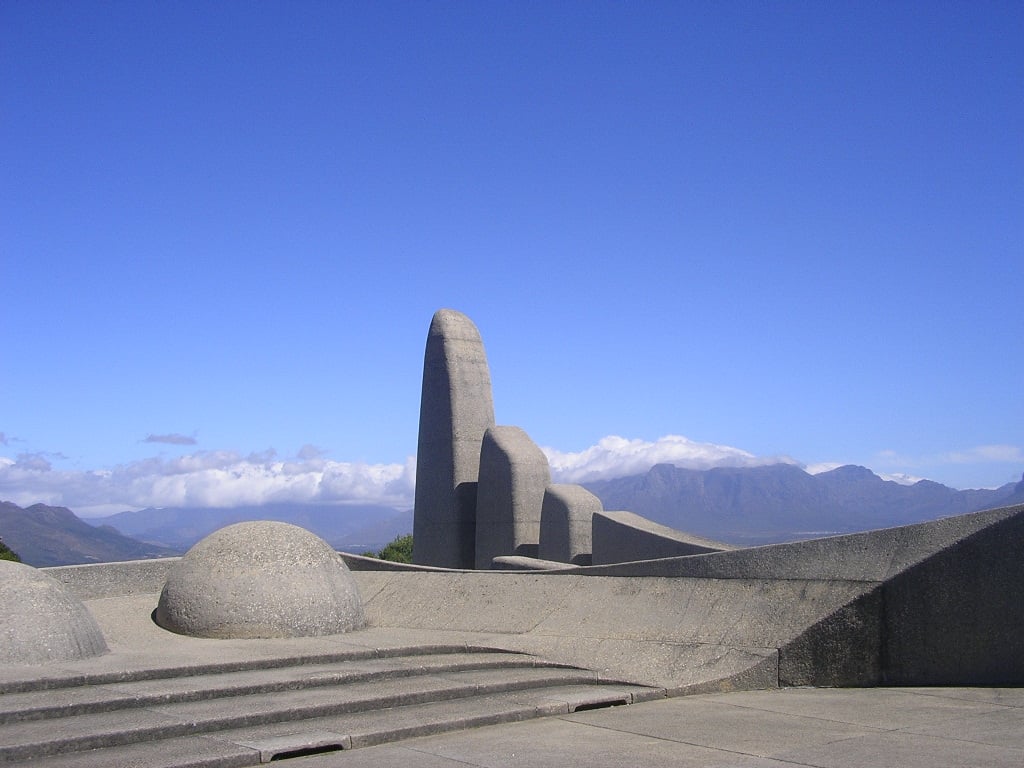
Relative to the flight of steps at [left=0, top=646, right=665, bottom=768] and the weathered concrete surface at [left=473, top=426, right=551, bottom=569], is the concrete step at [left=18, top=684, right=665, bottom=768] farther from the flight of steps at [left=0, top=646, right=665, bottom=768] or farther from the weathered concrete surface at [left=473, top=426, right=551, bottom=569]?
the weathered concrete surface at [left=473, top=426, right=551, bottom=569]

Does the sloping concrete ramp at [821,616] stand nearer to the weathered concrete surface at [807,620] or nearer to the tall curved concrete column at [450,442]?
the weathered concrete surface at [807,620]

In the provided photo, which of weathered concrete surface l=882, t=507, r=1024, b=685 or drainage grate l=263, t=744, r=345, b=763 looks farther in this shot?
weathered concrete surface l=882, t=507, r=1024, b=685

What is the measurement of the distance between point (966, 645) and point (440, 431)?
14673mm

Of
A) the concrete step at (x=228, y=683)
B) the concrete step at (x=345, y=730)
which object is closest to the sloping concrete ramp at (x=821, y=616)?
the concrete step at (x=228, y=683)

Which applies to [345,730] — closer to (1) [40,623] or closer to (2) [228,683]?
(2) [228,683]

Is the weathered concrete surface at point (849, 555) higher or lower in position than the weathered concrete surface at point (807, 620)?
higher

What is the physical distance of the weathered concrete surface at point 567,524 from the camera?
64.2 feet

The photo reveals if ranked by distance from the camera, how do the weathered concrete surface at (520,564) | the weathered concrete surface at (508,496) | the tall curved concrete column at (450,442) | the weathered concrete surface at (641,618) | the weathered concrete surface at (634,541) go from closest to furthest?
the weathered concrete surface at (641,618)
the weathered concrete surface at (634,541)
the weathered concrete surface at (520,564)
the weathered concrete surface at (508,496)
the tall curved concrete column at (450,442)

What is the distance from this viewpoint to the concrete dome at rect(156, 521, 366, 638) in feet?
35.1

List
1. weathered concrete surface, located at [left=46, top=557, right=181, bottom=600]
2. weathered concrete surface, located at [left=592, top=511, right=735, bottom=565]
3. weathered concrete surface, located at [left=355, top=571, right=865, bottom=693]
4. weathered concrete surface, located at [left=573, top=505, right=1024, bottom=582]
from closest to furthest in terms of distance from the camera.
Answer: weathered concrete surface, located at [left=573, top=505, right=1024, bottom=582]
weathered concrete surface, located at [left=355, top=571, right=865, bottom=693]
weathered concrete surface, located at [left=46, top=557, right=181, bottom=600]
weathered concrete surface, located at [left=592, top=511, right=735, bottom=565]

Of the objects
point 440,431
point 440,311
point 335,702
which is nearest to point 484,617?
point 335,702

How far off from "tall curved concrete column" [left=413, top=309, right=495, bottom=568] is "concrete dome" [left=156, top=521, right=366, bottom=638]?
10415 millimetres

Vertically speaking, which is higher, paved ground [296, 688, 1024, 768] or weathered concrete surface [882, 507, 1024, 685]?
weathered concrete surface [882, 507, 1024, 685]

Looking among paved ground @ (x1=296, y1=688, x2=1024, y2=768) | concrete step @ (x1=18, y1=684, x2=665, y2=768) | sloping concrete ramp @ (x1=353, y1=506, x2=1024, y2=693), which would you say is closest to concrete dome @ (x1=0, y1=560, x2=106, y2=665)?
concrete step @ (x1=18, y1=684, x2=665, y2=768)
